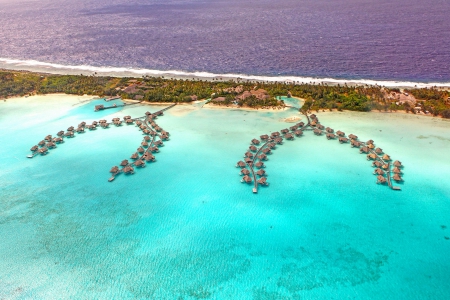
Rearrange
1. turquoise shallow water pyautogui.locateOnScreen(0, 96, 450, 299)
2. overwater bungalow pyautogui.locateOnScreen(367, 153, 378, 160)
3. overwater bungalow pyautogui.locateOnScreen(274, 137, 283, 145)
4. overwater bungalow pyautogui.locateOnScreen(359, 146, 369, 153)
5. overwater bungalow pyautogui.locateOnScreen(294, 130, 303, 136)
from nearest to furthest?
turquoise shallow water pyautogui.locateOnScreen(0, 96, 450, 299)
overwater bungalow pyautogui.locateOnScreen(367, 153, 378, 160)
overwater bungalow pyautogui.locateOnScreen(359, 146, 369, 153)
overwater bungalow pyautogui.locateOnScreen(274, 137, 283, 145)
overwater bungalow pyautogui.locateOnScreen(294, 130, 303, 136)

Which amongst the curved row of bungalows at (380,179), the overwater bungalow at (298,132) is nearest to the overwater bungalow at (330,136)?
the overwater bungalow at (298,132)

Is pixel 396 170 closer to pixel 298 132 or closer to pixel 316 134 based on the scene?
pixel 316 134

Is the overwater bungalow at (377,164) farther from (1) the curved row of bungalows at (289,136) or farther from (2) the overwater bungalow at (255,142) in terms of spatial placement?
(2) the overwater bungalow at (255,142)

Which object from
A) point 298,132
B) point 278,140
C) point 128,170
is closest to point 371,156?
point 298,132

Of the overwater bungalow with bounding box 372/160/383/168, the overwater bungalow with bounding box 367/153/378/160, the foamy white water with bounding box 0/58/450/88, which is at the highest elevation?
the foamy white water with bounding box 0/58/450/88

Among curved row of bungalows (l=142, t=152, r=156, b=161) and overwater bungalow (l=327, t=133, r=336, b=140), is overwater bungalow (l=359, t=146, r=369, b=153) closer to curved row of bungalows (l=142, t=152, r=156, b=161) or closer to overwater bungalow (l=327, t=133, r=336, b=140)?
overwater bungalow (l=327, t=133, r=336, b=140)

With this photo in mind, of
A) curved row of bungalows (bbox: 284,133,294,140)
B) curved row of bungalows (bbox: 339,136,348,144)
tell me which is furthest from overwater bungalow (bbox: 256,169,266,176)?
curved row of bungalows (bbox: 339,136,348,144)
